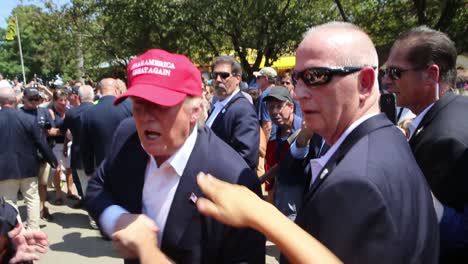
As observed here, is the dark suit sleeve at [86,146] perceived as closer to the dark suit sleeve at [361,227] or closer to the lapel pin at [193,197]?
the lapel pin at [193,197]

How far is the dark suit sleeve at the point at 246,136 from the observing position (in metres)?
3.99

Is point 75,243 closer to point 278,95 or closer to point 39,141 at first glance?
point 39,141

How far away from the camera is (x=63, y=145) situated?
25.6 ft

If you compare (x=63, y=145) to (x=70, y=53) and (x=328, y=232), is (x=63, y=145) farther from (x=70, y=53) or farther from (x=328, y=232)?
(x=70, y=53)

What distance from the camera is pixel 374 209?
1.17 m

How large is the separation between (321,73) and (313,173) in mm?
375

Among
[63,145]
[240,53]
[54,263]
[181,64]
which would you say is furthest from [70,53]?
[181,64]

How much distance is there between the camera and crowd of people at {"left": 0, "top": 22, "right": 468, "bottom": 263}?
118 cm

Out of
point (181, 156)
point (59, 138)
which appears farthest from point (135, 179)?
point (59, 138)

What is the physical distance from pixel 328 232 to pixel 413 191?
0.30 meters

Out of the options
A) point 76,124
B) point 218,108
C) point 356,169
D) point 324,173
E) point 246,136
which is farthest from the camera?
point 76,124

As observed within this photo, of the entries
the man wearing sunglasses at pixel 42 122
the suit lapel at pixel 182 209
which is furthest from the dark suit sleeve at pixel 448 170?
the man wearing sunglasses at pixel 42 122

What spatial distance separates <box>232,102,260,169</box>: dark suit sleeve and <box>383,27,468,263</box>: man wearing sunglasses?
1623 mm

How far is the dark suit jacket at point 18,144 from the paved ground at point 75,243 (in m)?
1.01
